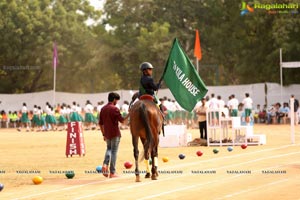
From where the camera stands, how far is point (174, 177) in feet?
57.6

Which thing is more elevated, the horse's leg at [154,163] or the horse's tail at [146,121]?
the horse's tail at [146,121]

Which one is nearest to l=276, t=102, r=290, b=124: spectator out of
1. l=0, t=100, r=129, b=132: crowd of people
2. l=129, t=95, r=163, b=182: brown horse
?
l=0, t=100, r=129, b=132: crowd of people

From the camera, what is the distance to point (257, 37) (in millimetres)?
67125

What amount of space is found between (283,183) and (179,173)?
10.9 ft

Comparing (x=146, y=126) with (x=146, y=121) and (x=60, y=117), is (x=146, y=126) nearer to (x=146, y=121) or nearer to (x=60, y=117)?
(x=146, y=121)

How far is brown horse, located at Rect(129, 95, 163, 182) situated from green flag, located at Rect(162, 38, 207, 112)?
808cm

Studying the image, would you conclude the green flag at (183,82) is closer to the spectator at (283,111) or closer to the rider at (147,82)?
the rider at (147,82)

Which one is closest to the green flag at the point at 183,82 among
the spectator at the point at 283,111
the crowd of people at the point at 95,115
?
the crowd of people at the point at 95,115

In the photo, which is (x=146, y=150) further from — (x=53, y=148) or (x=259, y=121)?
(x=259, y=121)

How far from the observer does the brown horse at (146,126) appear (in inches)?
678

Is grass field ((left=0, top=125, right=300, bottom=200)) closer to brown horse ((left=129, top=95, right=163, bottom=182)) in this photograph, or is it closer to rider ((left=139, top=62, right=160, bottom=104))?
brown horse ((left=129, top=95, right=163, bottom=182))

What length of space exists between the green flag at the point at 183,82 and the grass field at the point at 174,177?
67.0 inches

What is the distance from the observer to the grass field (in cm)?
1459

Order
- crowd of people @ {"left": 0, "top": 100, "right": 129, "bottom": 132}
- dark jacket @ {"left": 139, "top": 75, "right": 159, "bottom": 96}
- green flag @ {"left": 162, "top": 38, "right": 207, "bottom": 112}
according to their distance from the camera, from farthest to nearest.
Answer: crowd of people @ {"left": 0, "top": 100, "right": 129, "bottom": 132}, green flag @ {"left": 162, "top": 38, "right": 207, "bottom": 112}, dark jacket @ {"left": 139, "top": 75, "right": 159, "bottom": 96}
